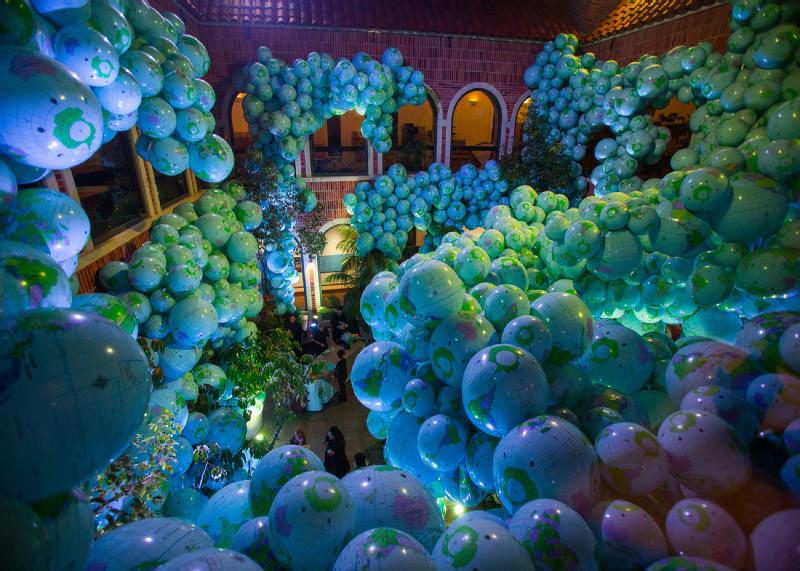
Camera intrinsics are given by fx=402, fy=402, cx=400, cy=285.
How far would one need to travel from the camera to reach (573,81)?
8195 mm

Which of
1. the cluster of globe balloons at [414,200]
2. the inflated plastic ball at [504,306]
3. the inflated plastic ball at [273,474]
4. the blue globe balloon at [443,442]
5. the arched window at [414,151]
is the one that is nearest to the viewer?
the inflated plastic ball at [273,474]

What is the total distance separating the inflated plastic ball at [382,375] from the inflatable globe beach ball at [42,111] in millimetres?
2375

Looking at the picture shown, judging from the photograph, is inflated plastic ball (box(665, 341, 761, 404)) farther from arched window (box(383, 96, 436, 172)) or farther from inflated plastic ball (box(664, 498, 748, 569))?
arched window (box(383, 96, 436, 172))

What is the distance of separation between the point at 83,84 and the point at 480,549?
2960mm

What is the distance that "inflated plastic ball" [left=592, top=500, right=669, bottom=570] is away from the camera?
1806 millimetres

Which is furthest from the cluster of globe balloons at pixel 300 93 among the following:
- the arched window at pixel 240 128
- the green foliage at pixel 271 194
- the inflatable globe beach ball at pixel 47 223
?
the inflatable globe beach ball at pixel 47 223

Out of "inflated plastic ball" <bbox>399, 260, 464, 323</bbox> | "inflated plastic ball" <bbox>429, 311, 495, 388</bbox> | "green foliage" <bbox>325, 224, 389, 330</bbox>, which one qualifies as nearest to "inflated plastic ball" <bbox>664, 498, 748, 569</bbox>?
"inflated plastic ball" <bbox>429, 311, 495, 388</bbox>

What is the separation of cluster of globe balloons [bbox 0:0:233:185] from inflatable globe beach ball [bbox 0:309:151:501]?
1243 millimetres

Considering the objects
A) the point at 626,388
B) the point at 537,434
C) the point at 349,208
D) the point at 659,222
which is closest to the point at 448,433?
the point at 537,434

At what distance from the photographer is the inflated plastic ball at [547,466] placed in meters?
2.07

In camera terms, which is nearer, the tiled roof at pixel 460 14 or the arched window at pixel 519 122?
the tiled roof at pixel 460 14

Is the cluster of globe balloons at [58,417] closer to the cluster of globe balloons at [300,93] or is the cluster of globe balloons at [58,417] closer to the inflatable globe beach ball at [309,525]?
the inflatable globe beach ball at [309,525]

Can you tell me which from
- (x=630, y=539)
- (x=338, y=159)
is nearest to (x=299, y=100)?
(x=338, y=159)

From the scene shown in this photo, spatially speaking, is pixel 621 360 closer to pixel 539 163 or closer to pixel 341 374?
pixel 341 374
